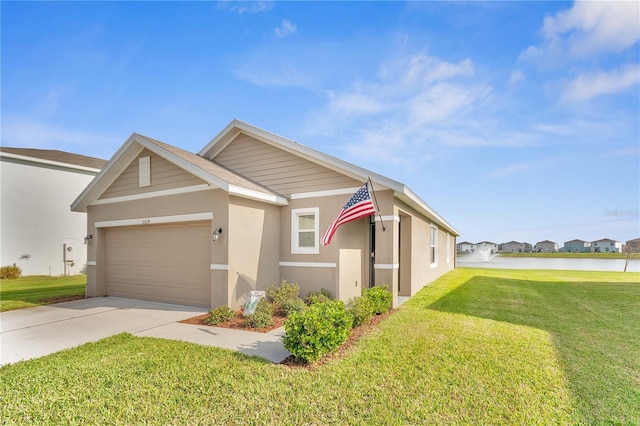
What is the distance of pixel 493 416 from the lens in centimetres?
333

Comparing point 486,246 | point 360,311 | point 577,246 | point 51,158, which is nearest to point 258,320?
point 360,311

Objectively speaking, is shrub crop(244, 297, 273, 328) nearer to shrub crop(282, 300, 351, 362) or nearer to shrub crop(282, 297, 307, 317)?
shrub crop(282, 297, 307, 317)

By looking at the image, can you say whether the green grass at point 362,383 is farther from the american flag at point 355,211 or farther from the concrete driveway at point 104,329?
the american flag at point 355,211

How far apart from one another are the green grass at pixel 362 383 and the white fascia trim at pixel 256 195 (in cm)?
375

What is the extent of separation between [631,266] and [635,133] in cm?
2208

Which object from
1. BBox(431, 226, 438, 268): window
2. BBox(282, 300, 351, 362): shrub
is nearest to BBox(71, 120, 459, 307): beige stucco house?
BBox(282, 300, 351, 362): shrub

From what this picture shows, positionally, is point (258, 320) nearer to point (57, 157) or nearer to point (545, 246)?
point (57, 157)

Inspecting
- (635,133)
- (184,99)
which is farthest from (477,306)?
(184,99)

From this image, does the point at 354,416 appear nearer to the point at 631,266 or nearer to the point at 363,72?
the point at 363,72

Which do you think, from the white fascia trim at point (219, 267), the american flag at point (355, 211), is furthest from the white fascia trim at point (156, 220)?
the american flag at point (355, 211)

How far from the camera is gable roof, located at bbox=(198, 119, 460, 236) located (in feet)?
27.1

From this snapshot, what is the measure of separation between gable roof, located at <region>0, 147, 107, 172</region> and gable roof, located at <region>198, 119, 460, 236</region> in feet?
43.9

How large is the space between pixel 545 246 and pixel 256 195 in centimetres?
6481

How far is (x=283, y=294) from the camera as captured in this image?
837cm
